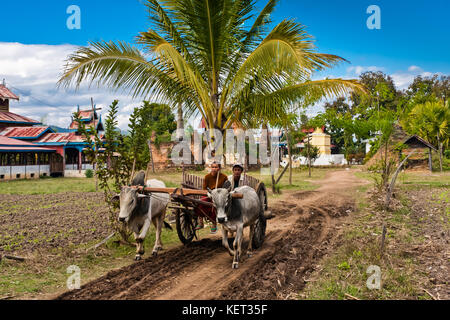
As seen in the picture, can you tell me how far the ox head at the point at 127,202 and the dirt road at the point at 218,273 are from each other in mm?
925

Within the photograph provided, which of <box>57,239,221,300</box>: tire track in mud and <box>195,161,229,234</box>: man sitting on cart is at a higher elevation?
<box>195,161,229,234</box>: man sitting on cart

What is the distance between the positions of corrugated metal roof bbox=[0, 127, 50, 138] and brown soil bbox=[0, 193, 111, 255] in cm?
1682

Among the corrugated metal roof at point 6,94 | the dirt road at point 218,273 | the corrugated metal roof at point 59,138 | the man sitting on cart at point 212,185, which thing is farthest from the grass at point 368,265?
the corrugated metal roof at point 6,94

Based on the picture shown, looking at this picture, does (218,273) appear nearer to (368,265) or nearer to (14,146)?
(368,265)

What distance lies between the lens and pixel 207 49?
859 centimetres

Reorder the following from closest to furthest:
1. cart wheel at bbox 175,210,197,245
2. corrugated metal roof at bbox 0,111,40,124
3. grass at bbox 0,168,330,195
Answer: cart wheel at bbox 175,210,197,245
grass at bbox 0,168,330,195
corrugated metal roof at bbox 0,111,40,124

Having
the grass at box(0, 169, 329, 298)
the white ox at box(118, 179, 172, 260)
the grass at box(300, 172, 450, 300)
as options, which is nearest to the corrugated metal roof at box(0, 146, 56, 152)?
the grass at box(0, 169, 329, 298)

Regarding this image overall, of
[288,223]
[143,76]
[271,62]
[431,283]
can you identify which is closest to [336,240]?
[288,223]

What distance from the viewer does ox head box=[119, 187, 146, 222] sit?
5926 millimetres

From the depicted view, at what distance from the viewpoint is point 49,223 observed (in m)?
9.98

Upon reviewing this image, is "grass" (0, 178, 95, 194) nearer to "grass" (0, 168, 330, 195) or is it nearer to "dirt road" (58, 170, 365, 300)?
"grass" (0, 168, 330, 195)

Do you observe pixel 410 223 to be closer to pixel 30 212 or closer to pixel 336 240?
pixel 336 240
